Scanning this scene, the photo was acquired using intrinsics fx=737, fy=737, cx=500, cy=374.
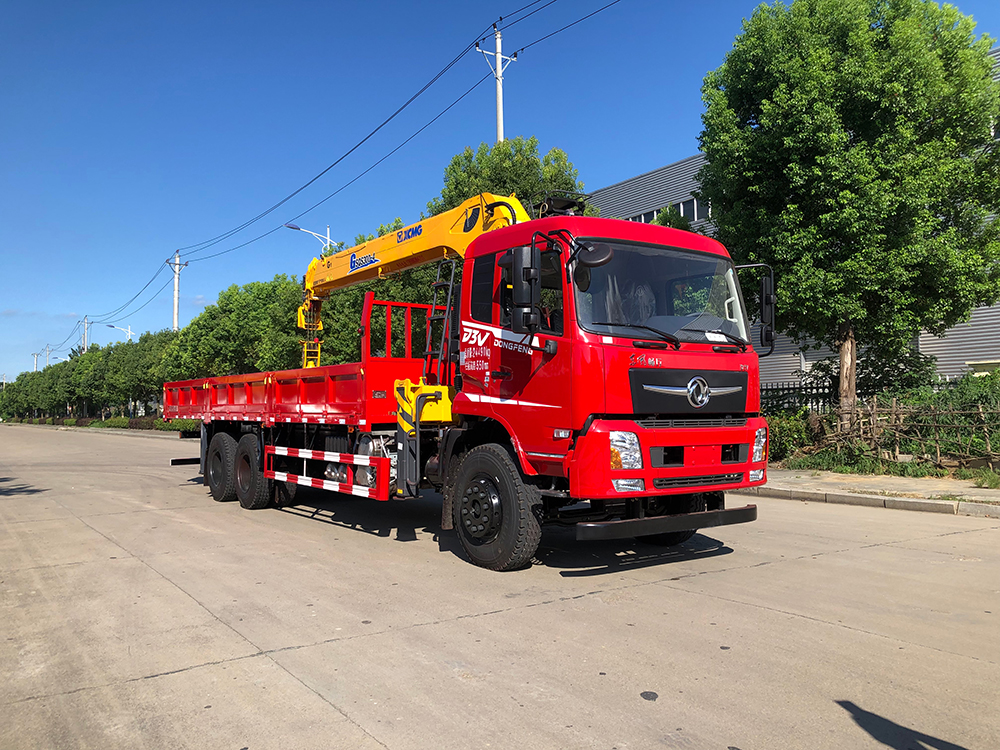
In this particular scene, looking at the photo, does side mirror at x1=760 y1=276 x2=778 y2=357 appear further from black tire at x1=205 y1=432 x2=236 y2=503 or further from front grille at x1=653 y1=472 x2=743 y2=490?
black tire at x1=205 y1=432 x2=236 y2=503

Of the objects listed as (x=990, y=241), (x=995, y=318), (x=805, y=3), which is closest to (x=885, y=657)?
(x=990, y=241)

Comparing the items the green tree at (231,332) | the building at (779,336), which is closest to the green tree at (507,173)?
the building at (779,336)

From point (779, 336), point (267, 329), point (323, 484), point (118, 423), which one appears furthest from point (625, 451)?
point (118, 423)

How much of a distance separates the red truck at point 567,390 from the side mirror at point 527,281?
1 cm

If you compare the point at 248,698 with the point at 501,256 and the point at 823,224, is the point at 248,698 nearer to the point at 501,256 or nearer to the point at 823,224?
the point at 501,256

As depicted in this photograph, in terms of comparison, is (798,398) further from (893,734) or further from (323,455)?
(893,734)

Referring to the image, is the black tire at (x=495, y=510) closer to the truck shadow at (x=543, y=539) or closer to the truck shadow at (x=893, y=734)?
the truck shadow at (x=543, y=539)

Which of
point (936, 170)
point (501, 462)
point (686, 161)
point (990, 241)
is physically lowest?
point (501, 462)

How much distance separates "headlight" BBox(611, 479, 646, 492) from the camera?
574 cm

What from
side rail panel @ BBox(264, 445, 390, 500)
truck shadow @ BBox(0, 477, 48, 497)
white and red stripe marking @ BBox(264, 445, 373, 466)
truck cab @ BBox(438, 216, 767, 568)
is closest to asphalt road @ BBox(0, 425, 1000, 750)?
side rail panel @ BBox(264, 445, 390, 500)

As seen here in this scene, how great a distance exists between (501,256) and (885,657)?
4331 millimetres

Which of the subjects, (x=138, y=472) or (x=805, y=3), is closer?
(x=805, y=3)

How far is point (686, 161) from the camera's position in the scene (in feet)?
107

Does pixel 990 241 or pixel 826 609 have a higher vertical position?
pixel 990 241
